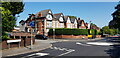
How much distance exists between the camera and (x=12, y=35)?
87.1ft

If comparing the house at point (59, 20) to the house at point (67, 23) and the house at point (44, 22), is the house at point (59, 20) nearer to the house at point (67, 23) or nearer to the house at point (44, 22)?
the house at point (67, 23)

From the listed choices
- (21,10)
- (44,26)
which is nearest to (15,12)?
(21,10)

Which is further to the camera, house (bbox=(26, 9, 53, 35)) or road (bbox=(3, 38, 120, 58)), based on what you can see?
house (bbox=(26, 9, 53, 35))

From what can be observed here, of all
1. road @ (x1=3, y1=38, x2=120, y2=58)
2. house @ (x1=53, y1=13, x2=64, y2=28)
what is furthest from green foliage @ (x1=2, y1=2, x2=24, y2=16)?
house @ (x1=53, y1=13, x2=64, y2=28)

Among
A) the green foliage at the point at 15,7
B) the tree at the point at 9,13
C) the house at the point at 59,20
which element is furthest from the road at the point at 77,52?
the house at the point at 59,20

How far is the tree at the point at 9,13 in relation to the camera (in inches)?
703

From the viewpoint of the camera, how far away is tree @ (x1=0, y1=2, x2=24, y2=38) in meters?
17.9

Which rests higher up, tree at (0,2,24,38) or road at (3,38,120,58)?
tree at (0,2,24,38)

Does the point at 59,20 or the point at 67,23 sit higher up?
the point at 59,20

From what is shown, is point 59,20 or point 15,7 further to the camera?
point 59,20

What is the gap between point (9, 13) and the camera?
1823 cm

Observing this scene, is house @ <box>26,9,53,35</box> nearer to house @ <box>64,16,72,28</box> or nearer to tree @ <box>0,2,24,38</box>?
house @ <box>64,16,72,28</box>

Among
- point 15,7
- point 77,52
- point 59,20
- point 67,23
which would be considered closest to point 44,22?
point 59,20

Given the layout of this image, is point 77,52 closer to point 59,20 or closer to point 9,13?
point 9,13
